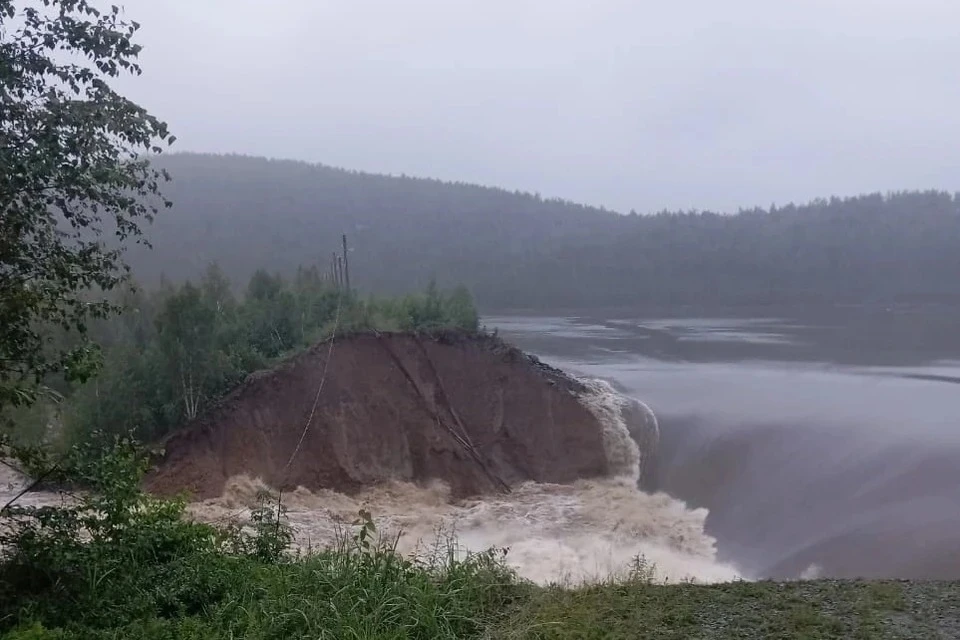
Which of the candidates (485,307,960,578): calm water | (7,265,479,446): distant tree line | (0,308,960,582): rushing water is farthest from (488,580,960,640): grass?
(7,265,479,446): distant tree line

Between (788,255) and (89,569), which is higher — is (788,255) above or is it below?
above

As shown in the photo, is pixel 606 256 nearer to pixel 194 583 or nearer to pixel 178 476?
pixel 178 476

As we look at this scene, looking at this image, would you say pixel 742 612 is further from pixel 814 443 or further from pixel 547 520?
pixel 814 443

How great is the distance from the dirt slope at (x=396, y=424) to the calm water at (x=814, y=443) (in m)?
3.11

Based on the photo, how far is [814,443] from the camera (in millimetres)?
18406

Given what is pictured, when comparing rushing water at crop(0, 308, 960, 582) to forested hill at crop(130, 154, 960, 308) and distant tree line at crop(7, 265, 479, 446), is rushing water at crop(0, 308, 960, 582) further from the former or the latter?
forested hill at crop(130, 154, 960, 308)

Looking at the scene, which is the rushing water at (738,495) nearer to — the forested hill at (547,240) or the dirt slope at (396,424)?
the dirt slope at (396,424)

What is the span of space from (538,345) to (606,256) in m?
18.4

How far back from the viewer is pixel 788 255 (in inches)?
2147

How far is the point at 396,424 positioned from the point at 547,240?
36784 millimetres

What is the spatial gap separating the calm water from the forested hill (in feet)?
43.5

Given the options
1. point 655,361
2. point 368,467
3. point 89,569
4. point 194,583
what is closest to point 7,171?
point 89,569

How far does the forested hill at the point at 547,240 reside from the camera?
139 ft

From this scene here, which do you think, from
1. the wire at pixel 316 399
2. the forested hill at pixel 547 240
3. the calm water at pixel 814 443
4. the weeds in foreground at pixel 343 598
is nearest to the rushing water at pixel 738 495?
the calm water at pixel 814 443
